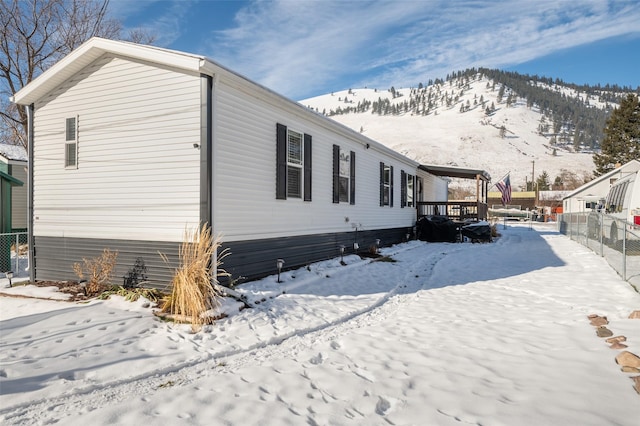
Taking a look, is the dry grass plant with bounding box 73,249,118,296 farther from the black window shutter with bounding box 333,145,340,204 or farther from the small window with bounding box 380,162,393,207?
the small window with bounding box 380,162,393,207

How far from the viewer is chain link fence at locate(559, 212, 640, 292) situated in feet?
23.0

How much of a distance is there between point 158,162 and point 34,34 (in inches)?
609

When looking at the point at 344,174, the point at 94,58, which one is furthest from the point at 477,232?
the point at 94,58

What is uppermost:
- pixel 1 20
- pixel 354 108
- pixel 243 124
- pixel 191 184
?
pixel 354 108

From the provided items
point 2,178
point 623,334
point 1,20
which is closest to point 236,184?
point 623,334

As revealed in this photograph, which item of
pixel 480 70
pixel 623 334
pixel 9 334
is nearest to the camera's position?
pixel 623 334

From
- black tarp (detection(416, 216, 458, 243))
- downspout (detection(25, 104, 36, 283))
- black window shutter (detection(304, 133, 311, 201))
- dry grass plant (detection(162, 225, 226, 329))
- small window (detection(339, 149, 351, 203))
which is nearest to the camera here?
dry grass plant (detection(162, 225, 226, 329))

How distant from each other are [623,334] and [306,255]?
19.3 feet

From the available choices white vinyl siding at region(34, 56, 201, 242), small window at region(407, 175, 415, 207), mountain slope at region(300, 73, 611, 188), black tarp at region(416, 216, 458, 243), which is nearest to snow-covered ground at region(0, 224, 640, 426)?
white vinyl siding at region(34, 56, 201, 242)

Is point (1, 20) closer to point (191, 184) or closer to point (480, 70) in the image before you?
point (191, 184)

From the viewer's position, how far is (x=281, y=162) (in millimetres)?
7719

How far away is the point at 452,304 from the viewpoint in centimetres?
613

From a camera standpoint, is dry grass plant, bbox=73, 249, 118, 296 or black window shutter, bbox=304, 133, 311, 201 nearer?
dry grass plant, bbox=73, 249, 118, 296

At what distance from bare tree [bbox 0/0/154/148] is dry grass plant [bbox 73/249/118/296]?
527 inches
